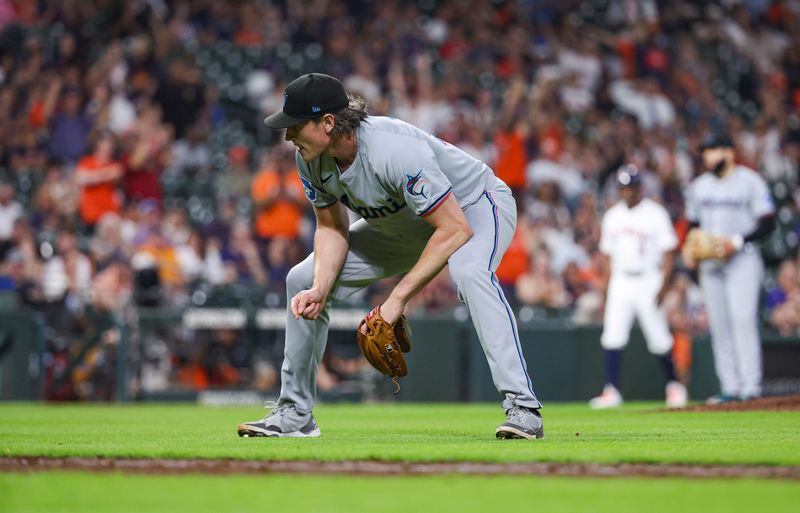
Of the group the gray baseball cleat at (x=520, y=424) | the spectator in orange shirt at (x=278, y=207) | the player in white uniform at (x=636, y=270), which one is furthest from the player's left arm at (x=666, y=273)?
the gray baseball cleat at (x=520, y=424)

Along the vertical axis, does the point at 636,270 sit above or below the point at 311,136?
below

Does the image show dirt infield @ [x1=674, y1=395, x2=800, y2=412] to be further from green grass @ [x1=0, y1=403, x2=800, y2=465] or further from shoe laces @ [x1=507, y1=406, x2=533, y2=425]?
shoe laces @ [x1=507, y1=406, x2=533, y2=425]

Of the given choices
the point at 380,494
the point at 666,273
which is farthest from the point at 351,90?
the point at 380,494

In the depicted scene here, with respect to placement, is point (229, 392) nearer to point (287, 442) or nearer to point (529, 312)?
point (529, 312)

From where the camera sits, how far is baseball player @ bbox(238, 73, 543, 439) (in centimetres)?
638

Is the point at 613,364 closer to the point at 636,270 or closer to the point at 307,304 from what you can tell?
the point at 636,270

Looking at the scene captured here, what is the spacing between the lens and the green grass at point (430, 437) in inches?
220

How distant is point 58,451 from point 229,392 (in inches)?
349

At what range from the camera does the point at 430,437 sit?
283 inches

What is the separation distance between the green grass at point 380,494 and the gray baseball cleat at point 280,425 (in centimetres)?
209

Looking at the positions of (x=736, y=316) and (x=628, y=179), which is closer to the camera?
(x=736, y=316)

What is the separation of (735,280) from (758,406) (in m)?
1.64

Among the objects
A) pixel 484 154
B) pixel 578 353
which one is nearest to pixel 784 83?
pixel 484 154

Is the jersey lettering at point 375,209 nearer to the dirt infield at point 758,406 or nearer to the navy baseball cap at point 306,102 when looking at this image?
the navy baseball cap at point 306,102
